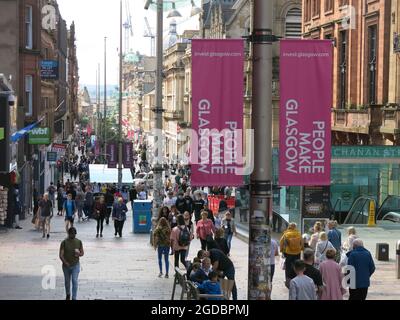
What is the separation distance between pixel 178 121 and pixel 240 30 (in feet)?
88.4

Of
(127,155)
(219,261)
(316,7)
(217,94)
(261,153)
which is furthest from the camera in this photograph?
(127,155)

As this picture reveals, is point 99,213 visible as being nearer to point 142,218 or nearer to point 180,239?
point 142,218

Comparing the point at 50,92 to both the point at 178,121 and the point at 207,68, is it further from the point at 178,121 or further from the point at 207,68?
the point at 207,68

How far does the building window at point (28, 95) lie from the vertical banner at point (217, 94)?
105ft

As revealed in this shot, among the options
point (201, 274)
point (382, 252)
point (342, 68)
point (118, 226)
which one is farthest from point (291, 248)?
point (342, 68)

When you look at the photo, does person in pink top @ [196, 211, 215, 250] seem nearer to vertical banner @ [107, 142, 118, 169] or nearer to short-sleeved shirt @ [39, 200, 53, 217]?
short-sleeved shirt @ [39, 200, 53, 217]

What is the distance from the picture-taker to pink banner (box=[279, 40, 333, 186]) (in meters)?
10.9

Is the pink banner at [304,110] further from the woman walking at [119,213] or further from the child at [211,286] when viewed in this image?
the woman walking at [119,213]

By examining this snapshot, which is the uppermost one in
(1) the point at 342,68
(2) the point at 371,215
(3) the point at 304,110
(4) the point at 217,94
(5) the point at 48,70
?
(1) the point at 342,68

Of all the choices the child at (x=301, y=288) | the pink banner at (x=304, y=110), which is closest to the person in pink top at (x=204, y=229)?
the child at (x=301, y=288)

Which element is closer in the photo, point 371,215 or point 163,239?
point 163,239

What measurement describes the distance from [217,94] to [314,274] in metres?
3.97

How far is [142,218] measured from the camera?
3219 cm

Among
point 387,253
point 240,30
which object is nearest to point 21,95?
point 387,253
